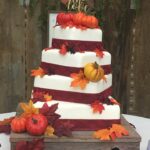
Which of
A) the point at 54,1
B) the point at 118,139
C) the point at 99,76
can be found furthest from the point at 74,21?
the point at 54,1

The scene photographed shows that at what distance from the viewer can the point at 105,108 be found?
2324 millimetres

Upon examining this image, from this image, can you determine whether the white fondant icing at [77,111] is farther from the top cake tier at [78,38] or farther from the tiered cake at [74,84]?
the top cake tier at [78,38]

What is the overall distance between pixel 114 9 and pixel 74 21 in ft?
5.80

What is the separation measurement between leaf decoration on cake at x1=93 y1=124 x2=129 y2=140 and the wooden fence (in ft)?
6.40

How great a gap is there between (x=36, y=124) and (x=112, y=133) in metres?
0.39

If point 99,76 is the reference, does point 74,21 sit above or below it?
above

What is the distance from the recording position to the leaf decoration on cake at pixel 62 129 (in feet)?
7.20

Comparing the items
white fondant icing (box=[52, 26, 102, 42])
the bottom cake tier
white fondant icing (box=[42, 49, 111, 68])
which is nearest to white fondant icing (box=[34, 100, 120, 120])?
the bottom cake tier

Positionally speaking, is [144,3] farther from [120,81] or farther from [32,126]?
[32,126]

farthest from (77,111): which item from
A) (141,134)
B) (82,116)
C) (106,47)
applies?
(106,47)

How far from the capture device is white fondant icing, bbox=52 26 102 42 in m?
2.38

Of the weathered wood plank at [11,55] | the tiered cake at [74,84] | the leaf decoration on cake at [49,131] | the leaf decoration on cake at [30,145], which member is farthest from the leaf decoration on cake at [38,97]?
the weathered wood plank at [11,55]

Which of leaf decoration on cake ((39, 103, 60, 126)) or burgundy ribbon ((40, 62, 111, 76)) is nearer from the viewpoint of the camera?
leaf decoration on cake ((39, 103, 60, 126))

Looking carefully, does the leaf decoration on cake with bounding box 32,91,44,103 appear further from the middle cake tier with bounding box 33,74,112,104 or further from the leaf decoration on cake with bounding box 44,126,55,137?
the leaf decoration on cake with bounding box 44,126,55,137
